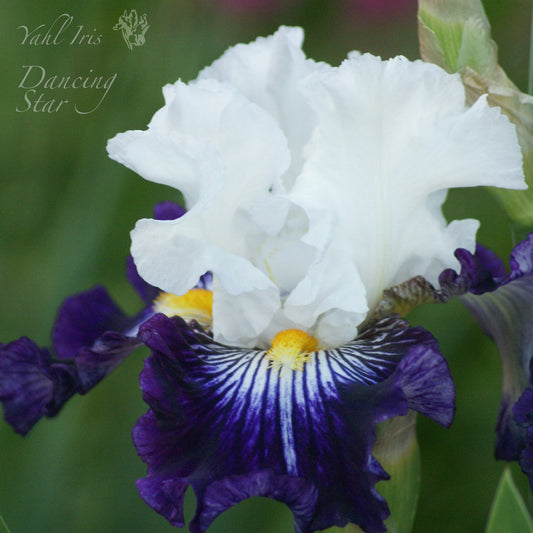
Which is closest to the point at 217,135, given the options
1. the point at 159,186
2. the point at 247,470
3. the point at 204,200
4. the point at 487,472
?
the point at 204,200

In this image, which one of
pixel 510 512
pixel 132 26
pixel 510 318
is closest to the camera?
pixel 510 512

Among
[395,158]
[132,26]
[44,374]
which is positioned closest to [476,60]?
[395,158]

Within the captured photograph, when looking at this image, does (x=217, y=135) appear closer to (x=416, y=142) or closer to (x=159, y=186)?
(x=416, y=142)

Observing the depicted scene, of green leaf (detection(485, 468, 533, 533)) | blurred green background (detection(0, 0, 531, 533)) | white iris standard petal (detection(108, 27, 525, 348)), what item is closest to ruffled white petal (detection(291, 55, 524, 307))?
white iris standard petal (detection(108, 27, 525, 348))

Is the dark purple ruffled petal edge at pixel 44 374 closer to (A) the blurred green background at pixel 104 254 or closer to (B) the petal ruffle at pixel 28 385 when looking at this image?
(B) the petal ruffle at pixel 28 385

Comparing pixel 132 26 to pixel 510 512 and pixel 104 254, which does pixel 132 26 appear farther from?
pixel 510 512
